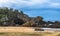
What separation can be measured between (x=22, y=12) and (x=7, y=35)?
6451 mm

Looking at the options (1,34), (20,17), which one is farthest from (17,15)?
(1,34)

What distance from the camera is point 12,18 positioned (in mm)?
24000

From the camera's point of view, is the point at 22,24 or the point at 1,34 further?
the point at 22,24

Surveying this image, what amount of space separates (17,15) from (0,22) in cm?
223

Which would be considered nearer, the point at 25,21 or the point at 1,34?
the point at 1,34

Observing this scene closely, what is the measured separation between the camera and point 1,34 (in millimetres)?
18297

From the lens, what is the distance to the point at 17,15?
80.3ft

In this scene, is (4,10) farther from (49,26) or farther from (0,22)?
(49,26)

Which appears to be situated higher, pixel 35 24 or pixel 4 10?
pixel 4 10

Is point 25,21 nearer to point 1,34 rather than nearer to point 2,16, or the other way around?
point 2,16

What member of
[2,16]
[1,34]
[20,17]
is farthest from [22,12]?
[1,34]

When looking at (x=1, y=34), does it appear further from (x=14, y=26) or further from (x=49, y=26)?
(x=49, y=26)

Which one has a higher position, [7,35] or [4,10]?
[4,10]

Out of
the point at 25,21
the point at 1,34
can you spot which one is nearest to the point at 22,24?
the point at 25,21
